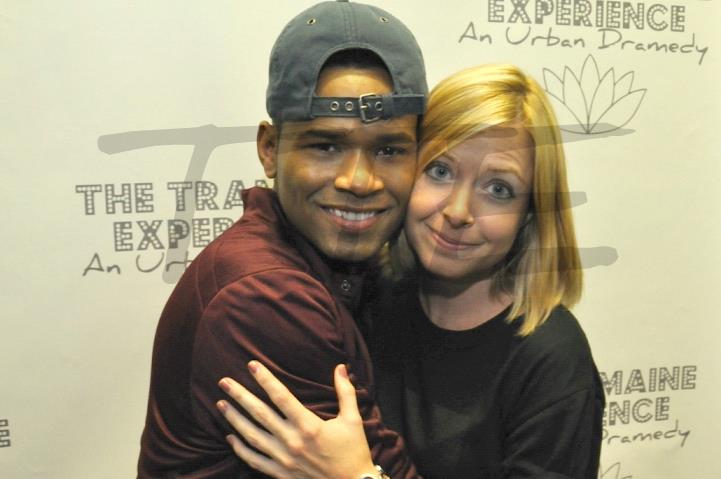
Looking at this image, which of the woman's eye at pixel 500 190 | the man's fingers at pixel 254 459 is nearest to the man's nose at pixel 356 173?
the woman's eye at pixel 500 190

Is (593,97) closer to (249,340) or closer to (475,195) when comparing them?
(475,195)

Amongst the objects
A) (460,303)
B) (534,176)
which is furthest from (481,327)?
(534,176)

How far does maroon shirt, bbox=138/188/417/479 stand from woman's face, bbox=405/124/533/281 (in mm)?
87

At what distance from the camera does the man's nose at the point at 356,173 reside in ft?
1.73

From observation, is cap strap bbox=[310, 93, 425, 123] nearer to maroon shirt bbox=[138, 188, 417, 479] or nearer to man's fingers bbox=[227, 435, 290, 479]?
maroon shirt bbox=[138, 188, 417, 479]

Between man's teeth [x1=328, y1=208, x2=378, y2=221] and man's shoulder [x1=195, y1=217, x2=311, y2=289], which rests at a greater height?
man's teeth [x1=328, y1=208, x2=378, y2=221]

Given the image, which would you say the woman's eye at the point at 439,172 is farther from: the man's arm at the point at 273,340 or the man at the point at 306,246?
the man's arm at the point at 273,340

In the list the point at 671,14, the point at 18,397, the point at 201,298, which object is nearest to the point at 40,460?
the point at 18,397

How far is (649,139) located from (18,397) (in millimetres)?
691

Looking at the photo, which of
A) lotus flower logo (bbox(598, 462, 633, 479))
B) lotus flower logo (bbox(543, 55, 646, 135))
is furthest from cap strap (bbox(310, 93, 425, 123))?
lotus flower logo (bbox(598, 462, 633, 479))

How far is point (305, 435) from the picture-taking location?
1.69ft

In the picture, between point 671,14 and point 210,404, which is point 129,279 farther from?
point 671,14

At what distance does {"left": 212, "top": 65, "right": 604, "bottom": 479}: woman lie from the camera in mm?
558

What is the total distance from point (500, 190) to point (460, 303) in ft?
0.42
